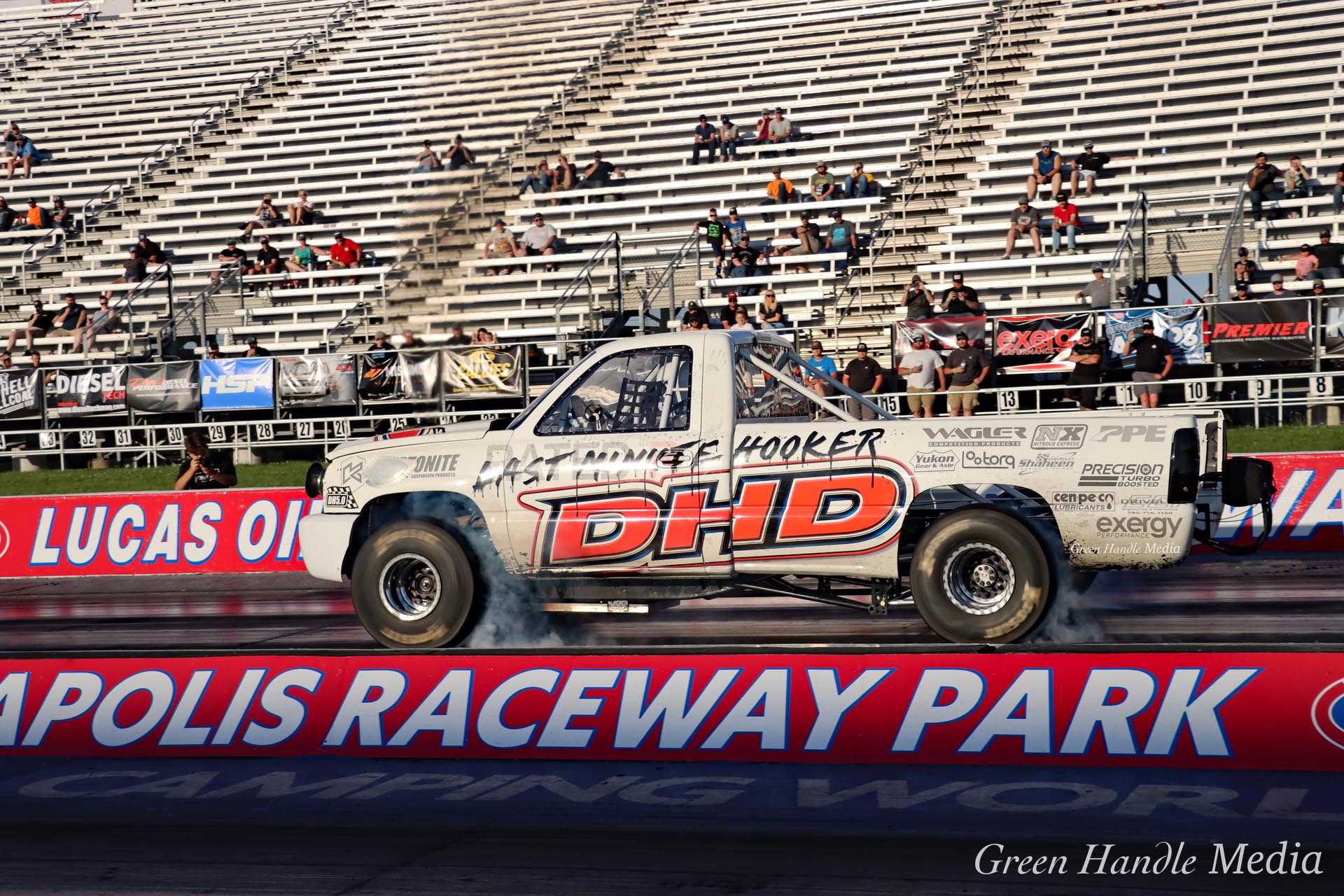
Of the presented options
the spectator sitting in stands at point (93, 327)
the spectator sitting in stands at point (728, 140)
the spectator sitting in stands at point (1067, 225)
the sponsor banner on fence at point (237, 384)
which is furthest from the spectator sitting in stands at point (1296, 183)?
the spectator sitting in stands at point (93, 327)

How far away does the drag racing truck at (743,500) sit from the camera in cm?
789

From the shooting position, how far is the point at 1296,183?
22.9 metres

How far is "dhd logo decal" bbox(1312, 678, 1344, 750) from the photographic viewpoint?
18.7 ft

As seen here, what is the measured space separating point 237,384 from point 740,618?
13.7 m

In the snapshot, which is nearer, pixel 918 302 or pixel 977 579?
pixel 977 579

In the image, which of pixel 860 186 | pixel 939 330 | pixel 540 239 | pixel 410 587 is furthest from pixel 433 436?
pixel 860 186

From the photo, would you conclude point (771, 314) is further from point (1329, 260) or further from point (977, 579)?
point (977, 579)

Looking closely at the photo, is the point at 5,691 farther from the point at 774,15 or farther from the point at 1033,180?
the point at 774,15

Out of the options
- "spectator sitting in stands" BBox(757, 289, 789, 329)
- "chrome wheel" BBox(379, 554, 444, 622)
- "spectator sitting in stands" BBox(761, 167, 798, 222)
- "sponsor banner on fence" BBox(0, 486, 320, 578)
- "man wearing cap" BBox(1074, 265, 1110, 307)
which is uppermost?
"spectator sitting in stands" BBox(761, 167, 798, 222)

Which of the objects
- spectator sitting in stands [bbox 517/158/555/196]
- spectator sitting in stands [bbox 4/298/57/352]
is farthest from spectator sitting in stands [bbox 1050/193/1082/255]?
spectator sitting in stands [bbox 4/298/57/352]

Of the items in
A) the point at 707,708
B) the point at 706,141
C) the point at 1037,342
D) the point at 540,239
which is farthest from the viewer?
the point at 706,141

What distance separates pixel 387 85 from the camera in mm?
32188

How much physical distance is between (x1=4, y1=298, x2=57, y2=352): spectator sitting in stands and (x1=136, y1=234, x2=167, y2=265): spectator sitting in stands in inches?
82.7

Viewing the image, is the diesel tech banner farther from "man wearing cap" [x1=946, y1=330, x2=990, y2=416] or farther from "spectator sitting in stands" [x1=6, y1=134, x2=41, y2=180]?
"spectator sitting in stands" [x1=6, y1=134, x2=41, y2=180]
